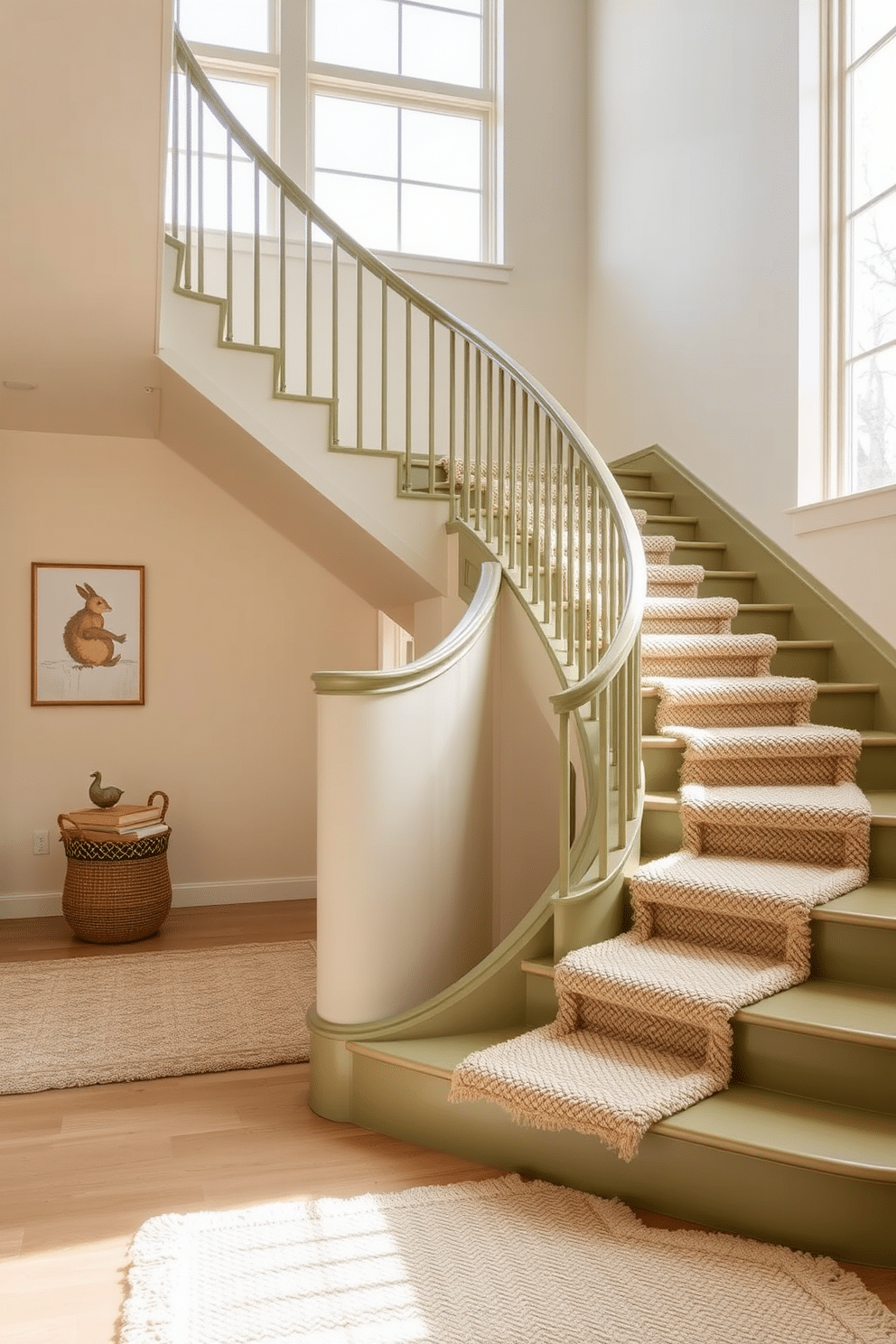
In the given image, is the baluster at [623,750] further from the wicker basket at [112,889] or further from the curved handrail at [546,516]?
the wicker basket at [112,889]

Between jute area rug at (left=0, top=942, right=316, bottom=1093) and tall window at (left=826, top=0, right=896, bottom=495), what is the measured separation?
2.85 m

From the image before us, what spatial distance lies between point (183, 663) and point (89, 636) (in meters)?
0.47

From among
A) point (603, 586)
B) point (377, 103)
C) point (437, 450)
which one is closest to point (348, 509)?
point (603, 586)

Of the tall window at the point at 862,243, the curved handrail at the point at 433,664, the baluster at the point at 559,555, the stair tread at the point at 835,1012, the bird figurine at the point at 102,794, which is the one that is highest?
the tall window at the point at 862,243

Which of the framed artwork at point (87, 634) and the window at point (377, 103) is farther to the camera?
the window at point (377, 103)

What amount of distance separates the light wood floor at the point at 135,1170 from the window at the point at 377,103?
449 centimetres

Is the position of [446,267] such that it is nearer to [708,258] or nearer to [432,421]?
[708,258]

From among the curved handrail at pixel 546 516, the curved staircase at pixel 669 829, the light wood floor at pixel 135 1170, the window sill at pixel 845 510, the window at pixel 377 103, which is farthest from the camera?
the window at pixel 377 103

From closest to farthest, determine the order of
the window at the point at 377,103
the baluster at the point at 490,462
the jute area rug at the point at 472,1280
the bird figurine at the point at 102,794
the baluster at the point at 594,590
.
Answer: the jute area rug at the point at 472,1280, the baluster at the point at 594,590, the baluster at the point at 490,462, the bird figurine at the point at 102,794, the window at the point at 377,103

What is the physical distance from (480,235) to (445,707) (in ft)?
13.5

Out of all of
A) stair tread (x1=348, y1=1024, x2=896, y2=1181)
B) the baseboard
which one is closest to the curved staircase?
stair tread (x1=348, y1=1024, x2=896, y2=1181)

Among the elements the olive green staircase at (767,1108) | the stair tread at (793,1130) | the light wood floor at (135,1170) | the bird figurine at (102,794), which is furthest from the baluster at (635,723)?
the bird figurine at (102,794)

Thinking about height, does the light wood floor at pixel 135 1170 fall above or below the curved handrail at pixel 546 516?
below

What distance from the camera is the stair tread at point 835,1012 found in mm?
2244
